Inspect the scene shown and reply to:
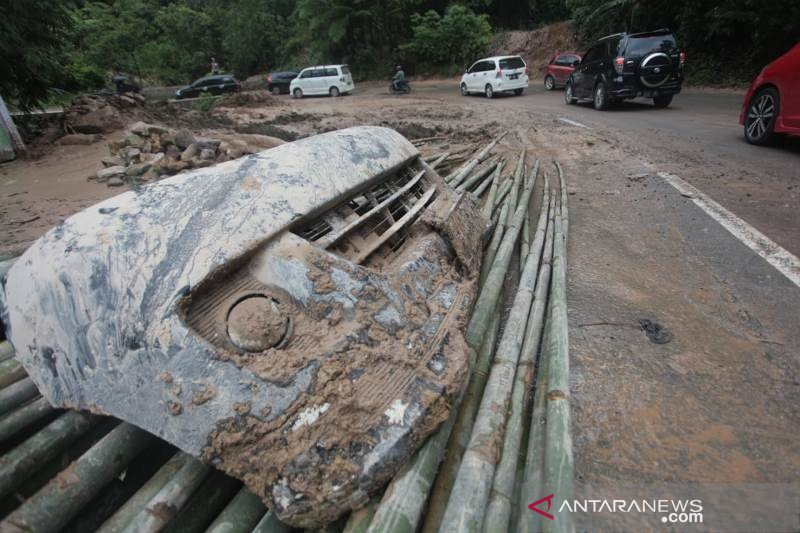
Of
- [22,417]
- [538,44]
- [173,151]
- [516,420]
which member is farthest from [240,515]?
[538,44]

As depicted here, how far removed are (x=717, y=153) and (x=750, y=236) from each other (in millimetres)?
2892

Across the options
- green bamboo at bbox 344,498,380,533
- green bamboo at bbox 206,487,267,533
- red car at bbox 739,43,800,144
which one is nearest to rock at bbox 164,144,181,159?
green bamboo at bbox 206,487,267,533

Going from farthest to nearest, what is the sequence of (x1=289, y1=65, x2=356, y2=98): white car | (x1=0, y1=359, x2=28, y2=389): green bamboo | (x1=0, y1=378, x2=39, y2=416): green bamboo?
(x1=289, y1=65, x2=356, y2=98): white car, (x1=0, y1=359, x2=28, y2=389): green bamboo, (x1=0, y1=378, x2=39, y2=416): green bamboo

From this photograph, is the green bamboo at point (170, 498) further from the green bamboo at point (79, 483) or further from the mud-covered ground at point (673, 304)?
the mud-covered ground at point (673, 304)

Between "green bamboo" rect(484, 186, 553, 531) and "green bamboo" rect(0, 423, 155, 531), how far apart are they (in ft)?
4.17

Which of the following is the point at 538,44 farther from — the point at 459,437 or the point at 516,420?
the point at 459,437

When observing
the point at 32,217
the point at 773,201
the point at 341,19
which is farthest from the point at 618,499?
the point at 341,19

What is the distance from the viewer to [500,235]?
2.90 metres

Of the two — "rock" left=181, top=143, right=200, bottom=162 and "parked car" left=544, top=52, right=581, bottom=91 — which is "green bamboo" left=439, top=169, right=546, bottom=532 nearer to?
"rock" left=181, top=143, right=200, bottom=162

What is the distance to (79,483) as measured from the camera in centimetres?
131

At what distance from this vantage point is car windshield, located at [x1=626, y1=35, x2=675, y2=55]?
314 inches

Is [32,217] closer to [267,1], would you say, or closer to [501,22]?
[501,22]

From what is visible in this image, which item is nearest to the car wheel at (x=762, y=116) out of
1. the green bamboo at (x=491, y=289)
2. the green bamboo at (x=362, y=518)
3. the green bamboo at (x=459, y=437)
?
the green bamboo at (x=491, y=289)

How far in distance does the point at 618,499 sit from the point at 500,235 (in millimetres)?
1854
